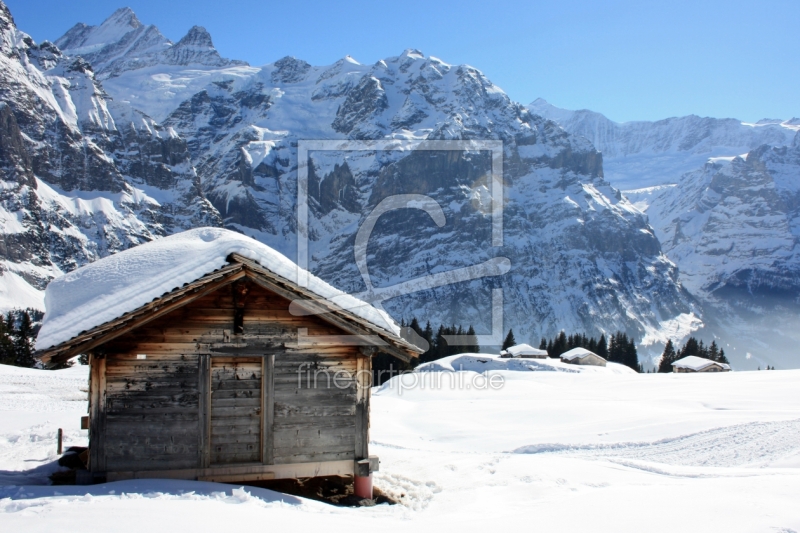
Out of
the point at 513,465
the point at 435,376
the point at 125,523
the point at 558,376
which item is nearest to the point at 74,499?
the point at 125,523

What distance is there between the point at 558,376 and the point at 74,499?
1963 inches

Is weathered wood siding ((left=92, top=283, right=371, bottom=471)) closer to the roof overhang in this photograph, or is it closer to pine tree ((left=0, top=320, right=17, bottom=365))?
the roof overhang

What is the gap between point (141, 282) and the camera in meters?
10.4

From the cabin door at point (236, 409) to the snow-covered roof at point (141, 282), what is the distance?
1.57m

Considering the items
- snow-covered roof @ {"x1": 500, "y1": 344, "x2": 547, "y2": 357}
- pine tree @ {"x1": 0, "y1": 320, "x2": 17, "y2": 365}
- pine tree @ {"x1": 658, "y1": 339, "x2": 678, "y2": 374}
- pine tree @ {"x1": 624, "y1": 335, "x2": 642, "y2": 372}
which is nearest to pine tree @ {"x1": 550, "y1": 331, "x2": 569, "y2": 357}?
pine tree @ {"x1": 624, "y1": 335, "x2": 642, "y2": 372}

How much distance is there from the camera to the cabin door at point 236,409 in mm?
10570

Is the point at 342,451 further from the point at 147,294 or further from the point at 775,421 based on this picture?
the point at 775,421

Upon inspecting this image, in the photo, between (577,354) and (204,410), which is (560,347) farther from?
(204,410)

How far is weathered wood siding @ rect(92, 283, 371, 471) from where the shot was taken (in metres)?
10.1

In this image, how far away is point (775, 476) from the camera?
11.4 meters

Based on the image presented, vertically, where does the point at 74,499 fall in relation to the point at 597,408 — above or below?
above

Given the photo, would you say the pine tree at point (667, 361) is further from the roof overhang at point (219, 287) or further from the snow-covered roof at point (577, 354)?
the roof overhang at point (219, 287)

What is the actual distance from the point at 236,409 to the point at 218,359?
0.92 m

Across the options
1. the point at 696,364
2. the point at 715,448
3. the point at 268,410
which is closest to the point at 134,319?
the point at 268,410
